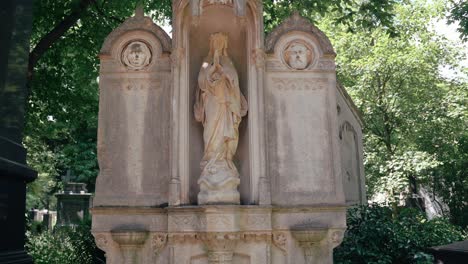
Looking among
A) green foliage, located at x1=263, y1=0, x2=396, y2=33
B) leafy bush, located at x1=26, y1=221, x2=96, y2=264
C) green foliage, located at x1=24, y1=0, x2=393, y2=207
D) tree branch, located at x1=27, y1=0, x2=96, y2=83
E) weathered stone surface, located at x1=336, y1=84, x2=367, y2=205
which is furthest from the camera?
weathered stone surface, located at x1=336, y1=84, x2=367, y2=205

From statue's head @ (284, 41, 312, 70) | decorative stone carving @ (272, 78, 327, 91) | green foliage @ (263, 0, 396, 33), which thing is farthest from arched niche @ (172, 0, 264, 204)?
green foliage @ (263, 0, 396, 33)

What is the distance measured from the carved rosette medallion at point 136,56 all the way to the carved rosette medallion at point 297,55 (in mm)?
2236

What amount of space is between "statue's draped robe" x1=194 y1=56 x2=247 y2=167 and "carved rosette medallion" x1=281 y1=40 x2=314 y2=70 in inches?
37.1

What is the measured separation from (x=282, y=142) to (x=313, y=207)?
111 cm

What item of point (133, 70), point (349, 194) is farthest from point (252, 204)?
point (349, 194)

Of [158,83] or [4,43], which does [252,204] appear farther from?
[4,43]

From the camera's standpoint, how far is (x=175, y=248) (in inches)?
262

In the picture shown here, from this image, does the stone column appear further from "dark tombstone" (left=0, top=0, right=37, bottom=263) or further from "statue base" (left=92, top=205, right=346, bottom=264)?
"dark tombstone" (left=0, top=0, right=37, bottom=263)

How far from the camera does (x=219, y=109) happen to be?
684 centimetres

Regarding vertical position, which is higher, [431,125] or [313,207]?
[431,125]

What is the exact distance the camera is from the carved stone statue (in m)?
6.47

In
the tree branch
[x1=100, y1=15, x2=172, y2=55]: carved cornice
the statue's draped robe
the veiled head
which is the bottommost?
the statue's draped robe

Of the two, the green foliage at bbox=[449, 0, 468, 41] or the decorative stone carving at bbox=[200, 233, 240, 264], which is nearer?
the decorative stone carving at bbox=[200, 233, 240, 264]

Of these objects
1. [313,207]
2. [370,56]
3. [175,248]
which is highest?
[370,56]
